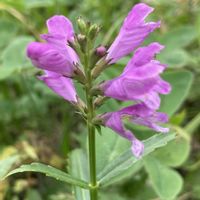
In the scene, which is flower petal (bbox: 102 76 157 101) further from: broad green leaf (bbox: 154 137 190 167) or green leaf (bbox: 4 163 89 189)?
broad green leaf (bbox: 154 137 190 167)

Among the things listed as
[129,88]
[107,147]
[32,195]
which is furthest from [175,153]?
[129,88]

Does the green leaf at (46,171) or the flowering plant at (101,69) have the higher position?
the flowering plant at (101,69)

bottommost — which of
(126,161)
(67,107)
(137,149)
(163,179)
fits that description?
(67,107)

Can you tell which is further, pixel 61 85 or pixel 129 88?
pixel 61 85

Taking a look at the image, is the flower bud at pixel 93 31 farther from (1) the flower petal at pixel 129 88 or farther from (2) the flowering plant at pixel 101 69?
(1) the flower petal at pixel 129 88

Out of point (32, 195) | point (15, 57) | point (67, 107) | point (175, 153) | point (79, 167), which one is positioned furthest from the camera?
point (67, 107)

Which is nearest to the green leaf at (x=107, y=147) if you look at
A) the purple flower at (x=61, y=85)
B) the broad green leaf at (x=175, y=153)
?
the broad green leaf at (x=175, y=153)

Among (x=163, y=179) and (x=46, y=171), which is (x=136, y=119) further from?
(x=163, y=179)
